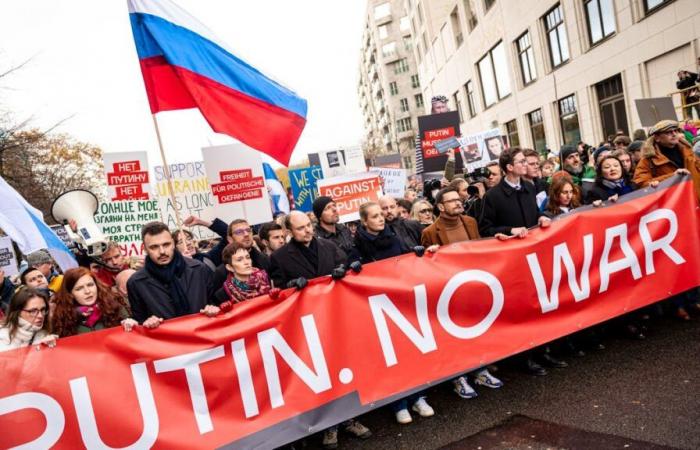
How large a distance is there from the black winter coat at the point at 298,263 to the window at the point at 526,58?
18.1 m

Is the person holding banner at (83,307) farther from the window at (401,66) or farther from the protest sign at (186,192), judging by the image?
the window at (401,66)

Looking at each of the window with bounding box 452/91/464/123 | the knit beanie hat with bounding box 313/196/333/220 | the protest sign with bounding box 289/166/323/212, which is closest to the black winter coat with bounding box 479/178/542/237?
the knit beanie hat with bounding box 313/196/333/220

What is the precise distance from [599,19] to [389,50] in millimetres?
57329

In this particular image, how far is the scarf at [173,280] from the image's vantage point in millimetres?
3617

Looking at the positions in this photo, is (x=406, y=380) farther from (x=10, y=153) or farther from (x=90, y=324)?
(x=10, y=153)

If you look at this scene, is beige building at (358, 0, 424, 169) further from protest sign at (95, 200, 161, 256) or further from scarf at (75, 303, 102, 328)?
scarf at (75, 303, 102, 328)

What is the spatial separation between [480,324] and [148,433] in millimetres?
2412

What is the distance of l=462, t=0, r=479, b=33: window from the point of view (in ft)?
82.8

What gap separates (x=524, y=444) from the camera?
3145 millimetres

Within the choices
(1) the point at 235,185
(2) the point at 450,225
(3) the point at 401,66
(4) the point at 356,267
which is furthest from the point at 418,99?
(4) the point at 356,267

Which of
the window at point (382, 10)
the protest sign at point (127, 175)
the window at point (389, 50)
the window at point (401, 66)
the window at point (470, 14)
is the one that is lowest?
the protest sign at point (127, 175)

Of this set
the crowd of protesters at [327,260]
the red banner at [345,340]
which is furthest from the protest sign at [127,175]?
the red banner at [345,340]

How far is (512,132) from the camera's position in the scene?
23.7 meters

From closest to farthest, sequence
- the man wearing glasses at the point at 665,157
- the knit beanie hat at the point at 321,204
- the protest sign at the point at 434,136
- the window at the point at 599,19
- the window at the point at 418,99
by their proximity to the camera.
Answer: the man wearing glasses at the point at 665,157 → the knit beanie hat at the point at 321,204 → the protest sign at the point at 434,136 → the window at the point at 599,19 → the window at the point at 418,99
